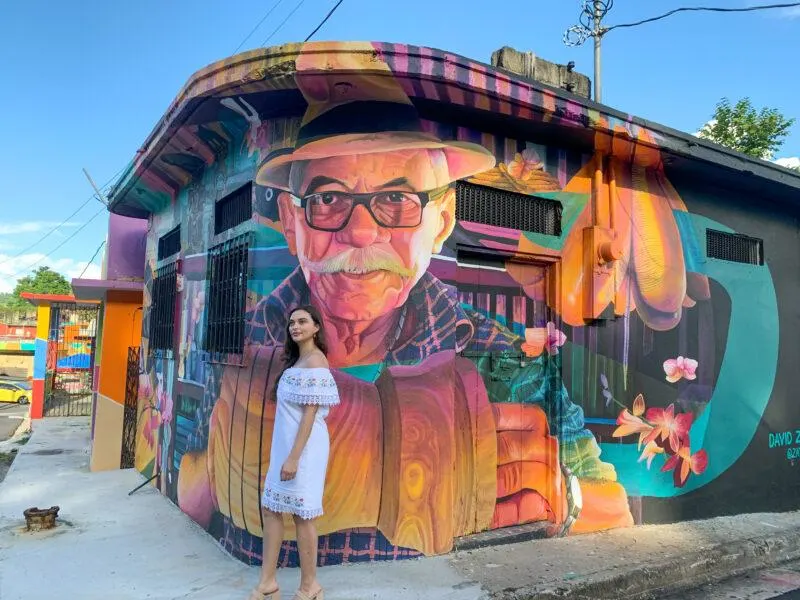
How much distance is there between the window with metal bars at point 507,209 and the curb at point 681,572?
2768 millimetres

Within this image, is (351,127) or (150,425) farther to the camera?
(150,425)

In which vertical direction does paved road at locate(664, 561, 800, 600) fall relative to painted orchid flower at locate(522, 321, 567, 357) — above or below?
below

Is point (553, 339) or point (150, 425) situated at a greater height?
point (553, 339)

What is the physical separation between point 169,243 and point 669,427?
5.99 meters

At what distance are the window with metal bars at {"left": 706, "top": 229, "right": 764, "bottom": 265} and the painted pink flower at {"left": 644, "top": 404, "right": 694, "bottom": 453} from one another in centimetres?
176

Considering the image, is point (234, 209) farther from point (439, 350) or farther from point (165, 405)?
point (165, 405)

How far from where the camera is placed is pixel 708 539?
5.22 metres

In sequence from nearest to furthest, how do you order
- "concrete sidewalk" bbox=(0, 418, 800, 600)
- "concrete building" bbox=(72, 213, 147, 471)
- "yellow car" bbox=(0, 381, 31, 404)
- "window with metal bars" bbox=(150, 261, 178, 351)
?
"concrete sidewalk" bbox=(0, 418, 800, 600) → "window with metal bars" bbox=(150, 261, 178, 351) → "concrete building" bbox=(72, 213, 147, 471) → "yellow car" bbox=(0, 381, 31, 404)

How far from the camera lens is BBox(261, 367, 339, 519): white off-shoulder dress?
3352mm

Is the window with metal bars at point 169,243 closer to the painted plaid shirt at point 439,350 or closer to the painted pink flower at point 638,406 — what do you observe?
the painted plaid shirt at point 439,350

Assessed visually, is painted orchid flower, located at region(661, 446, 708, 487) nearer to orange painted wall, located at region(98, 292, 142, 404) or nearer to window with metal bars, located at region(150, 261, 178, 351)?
window with metal bars, located at region(150, 261, 178, 351)

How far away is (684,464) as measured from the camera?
588 centimetres

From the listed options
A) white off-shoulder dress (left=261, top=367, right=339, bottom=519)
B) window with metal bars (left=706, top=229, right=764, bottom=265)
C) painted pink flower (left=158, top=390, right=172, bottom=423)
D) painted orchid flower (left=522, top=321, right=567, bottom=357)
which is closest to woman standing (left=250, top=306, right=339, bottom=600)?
white off-shoulder dress (left=261, top=367, right=339, bottom=519)
